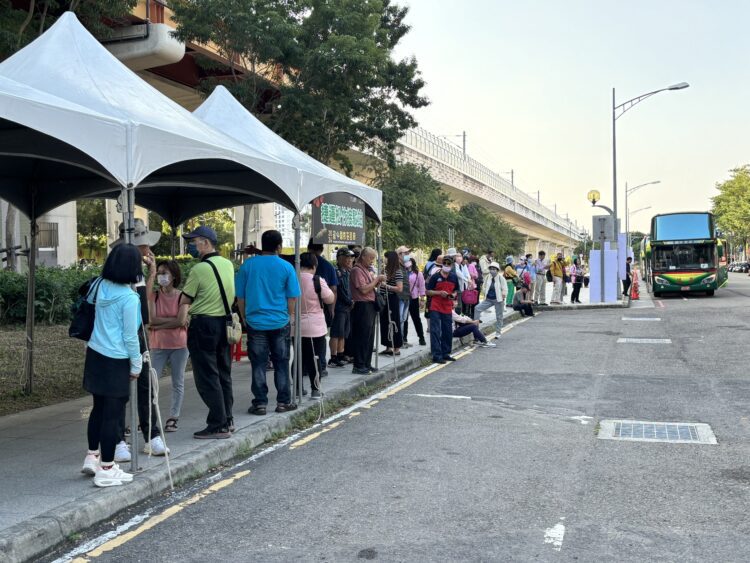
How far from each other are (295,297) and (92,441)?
2940mm

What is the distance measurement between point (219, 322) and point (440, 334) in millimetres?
6530

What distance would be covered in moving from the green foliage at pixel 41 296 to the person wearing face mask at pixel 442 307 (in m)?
6.91

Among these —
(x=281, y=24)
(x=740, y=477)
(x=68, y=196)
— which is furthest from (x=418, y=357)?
(x=281, y=24)

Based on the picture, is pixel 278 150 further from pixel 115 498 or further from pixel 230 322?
pixel 115 498

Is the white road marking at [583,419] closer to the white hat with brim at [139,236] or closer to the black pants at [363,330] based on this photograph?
the black pants at [363,330]

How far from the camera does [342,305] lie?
1120 cm

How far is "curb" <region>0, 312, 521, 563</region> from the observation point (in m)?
4.54

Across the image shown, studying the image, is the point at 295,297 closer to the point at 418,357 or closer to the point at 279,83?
the point at 418,357

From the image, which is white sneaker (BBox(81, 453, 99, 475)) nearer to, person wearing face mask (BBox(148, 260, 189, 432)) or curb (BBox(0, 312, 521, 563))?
curb (BBox(0, 312, 521, 563))

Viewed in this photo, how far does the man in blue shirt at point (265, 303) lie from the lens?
26.2 feet

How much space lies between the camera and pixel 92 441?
5750 millimetres

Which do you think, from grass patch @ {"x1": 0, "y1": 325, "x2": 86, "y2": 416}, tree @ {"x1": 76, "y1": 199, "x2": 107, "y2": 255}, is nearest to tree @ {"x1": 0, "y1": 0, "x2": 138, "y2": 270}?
grass patch @ {"x1": 0, "y1": 325, "x2": 86, "y2": 416}

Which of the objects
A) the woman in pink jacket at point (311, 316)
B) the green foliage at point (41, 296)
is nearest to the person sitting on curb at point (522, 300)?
the green foliage at point (41, 296)

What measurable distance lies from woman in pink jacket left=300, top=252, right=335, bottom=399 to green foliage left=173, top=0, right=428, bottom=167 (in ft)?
37.5
